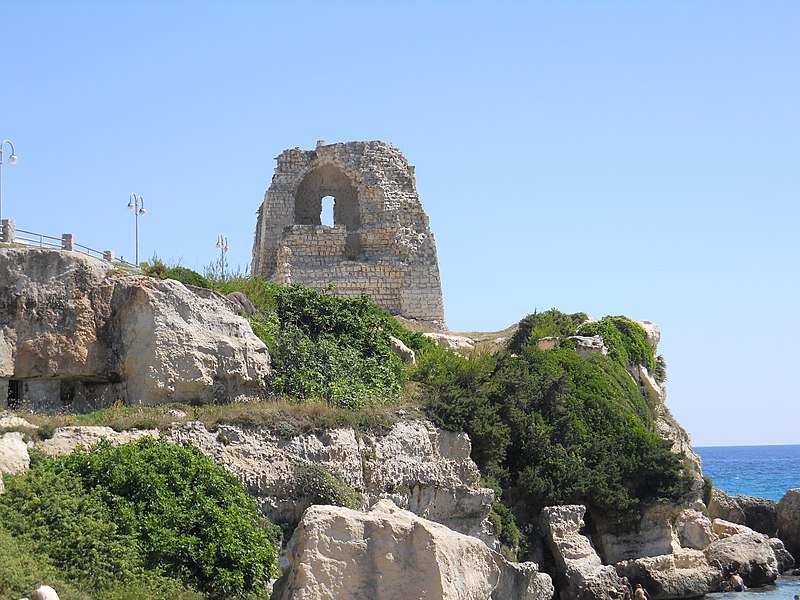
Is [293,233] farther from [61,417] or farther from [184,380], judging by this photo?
[61,417]

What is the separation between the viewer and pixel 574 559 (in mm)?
22703

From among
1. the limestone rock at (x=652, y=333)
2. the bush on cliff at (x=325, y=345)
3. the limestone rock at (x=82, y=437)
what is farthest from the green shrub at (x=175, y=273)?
the limestone rock at (x=652, y=333)

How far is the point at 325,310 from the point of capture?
2527 centimetres

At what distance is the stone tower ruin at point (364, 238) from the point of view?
35.4 meters

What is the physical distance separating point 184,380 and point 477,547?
25.2 ft

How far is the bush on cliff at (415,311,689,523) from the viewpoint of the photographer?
23.2 metres

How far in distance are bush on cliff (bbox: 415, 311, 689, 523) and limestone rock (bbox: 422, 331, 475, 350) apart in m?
2.71

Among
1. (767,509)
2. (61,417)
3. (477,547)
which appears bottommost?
(767,509)

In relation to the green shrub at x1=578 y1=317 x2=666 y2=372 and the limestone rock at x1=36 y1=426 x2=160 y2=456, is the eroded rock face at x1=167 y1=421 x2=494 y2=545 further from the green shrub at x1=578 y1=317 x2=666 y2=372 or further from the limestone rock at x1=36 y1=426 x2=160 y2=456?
the green shrub at x1=578 y1=317 x2=666 y2=372

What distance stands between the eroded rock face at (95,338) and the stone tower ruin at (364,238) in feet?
48.7

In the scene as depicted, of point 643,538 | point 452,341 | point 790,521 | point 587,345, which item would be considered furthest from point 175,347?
point 790,521

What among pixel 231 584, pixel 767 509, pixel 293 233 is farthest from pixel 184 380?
pixel 767 509

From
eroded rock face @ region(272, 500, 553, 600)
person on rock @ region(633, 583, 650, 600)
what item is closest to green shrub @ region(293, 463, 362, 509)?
eroded rock face @ region(272, 500, 553, 600)

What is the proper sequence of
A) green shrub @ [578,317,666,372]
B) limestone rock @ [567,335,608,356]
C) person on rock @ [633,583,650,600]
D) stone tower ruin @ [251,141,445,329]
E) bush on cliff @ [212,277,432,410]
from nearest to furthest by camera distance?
1. bush on cliff @ [212,277,432,410]
2. person on rock @ [633,583,650,600]
3. limestone rock @ [567,335,608,356]
4. green shrub @ [578,317,666,372]
5. stone tower ruin @ [251,141,445,329]
